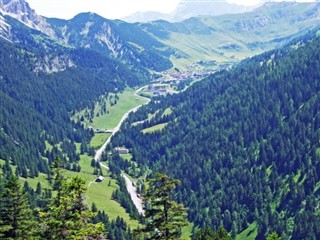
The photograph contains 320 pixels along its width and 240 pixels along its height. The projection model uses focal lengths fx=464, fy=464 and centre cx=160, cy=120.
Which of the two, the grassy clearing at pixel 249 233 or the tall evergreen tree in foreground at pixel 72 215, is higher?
the tall evergreen tree in foreground at pixel 72 215

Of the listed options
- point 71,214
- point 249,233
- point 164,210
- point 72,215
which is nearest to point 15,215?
point 71,214

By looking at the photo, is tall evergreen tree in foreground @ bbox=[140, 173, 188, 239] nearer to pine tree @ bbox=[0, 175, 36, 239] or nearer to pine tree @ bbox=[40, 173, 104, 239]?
pine tree @ bbox=[40, 173, 104, 239]

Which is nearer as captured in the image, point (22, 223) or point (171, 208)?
point (171, 208)

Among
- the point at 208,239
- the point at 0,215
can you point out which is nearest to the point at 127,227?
the point at 208,239

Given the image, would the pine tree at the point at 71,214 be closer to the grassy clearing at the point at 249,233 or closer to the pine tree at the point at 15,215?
the pine tree at the point at 15,215

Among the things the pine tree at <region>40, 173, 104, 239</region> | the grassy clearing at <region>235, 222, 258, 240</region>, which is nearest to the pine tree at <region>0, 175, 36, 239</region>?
the pine tree at <region>40, 173, 104, 239</region>

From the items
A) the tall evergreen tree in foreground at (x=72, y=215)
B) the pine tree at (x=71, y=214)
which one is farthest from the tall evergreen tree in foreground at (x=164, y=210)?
the pine tree at (x=71, y=214)

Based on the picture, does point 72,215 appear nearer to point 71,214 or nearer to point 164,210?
point 71,214

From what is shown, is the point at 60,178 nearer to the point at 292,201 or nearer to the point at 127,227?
the point at 127,227
